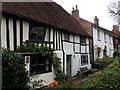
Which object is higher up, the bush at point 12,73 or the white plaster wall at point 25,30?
the white plaster wall at point 25,30

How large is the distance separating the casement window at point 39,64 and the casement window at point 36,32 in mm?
1225

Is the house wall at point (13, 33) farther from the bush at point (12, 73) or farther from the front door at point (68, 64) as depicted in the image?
the front door at point (68, 64)

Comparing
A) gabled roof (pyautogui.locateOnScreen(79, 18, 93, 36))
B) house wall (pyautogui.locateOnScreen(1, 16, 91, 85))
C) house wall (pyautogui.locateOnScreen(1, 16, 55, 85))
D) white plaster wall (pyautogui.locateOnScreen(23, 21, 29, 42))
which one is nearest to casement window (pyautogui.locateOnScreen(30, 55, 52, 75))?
house wall (pyautogui.locateOnScreen(1, 16, 91, 85))

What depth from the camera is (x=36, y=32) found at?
28.5 ft

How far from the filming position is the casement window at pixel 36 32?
829 centimetres

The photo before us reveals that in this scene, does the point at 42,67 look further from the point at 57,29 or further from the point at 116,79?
the point at 116,79

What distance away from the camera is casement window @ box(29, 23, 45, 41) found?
27.2ft

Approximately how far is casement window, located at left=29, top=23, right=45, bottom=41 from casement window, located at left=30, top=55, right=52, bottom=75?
1.22 m

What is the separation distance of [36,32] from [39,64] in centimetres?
218

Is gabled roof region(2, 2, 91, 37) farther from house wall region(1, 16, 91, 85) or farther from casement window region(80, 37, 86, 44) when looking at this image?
casement window region(80, 37, 86, 44)

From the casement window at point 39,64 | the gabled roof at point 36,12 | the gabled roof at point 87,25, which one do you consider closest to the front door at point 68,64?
the gabled roof at point 36,12

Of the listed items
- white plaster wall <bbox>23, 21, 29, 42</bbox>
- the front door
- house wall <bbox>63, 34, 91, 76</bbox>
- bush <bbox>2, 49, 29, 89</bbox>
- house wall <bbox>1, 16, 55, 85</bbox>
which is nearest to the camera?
bush <bbox>2, 49, 29, 89</bbox>

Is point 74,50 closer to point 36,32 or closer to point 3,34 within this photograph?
point 36,32

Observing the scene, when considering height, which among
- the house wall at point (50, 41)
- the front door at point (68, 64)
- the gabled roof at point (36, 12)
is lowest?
the front door at point (68, 64)
